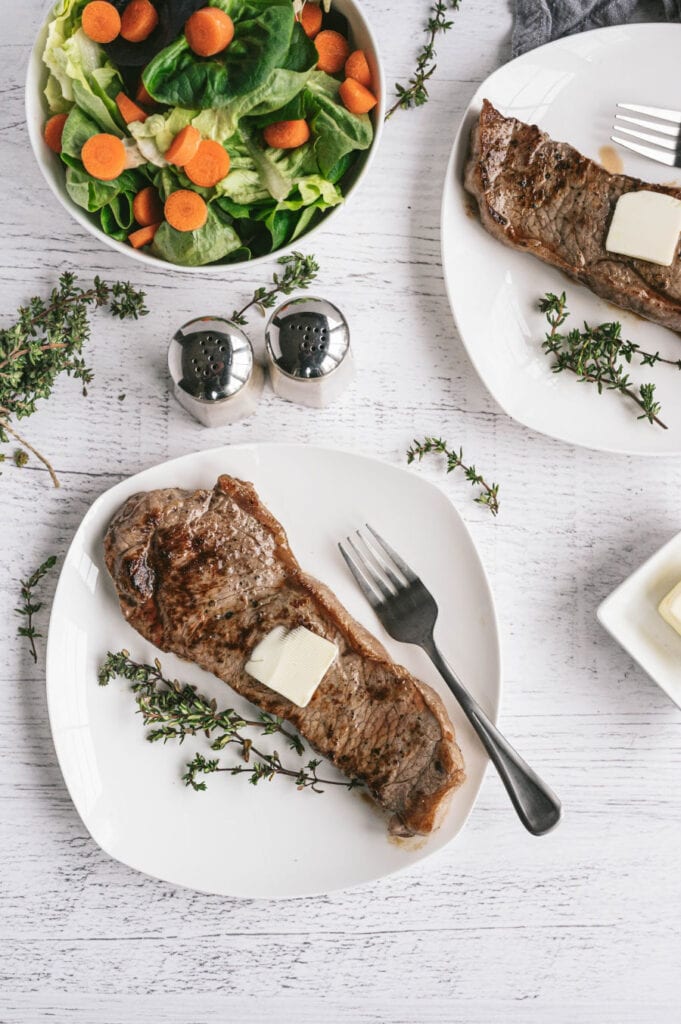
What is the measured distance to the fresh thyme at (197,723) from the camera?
265cm

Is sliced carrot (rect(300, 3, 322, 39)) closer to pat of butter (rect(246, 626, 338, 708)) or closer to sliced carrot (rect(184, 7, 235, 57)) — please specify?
sliced carrot (rect(184, 7, 235, 57))

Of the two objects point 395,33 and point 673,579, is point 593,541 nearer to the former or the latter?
point 673,579

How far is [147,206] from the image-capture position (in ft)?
8.13

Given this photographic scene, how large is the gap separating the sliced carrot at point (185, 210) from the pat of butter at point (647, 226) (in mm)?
1340

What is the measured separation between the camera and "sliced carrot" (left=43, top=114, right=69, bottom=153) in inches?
93.4

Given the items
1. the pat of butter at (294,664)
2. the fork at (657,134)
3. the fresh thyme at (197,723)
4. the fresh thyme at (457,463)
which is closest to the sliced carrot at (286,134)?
the fresh thyme at (457,463)

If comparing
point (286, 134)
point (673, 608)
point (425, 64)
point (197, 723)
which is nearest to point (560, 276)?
point (425, 64)

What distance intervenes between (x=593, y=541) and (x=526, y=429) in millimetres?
463

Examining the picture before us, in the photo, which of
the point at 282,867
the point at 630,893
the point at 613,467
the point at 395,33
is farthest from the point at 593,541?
the point at 395,33

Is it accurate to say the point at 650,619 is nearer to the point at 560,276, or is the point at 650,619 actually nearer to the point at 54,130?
the point at 560,276

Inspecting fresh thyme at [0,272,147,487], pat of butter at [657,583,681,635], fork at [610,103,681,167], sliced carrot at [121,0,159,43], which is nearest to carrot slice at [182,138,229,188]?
sliced carrot at [121,0,159,43]

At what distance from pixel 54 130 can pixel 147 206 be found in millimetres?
323

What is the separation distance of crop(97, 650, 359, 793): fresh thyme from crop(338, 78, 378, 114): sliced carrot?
1837mm

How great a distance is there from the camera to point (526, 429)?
9.48 ft
